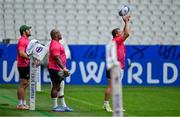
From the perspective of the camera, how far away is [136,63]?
23062 mm

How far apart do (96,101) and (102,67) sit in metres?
6.03

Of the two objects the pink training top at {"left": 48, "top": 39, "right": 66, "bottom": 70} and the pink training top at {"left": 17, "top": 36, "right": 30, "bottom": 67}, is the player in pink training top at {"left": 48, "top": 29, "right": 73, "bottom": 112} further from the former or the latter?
the pink training top at {"left": 17, "top": 36, "right": 30, "bottom": 67}

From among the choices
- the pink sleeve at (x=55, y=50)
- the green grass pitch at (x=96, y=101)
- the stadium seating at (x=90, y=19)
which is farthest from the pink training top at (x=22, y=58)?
the stadium seating at (x=90, y=19)

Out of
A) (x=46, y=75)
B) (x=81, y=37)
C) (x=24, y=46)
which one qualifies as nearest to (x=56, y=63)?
(x=24, y=46)

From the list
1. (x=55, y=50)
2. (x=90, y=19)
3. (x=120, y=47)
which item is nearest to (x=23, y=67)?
(x=55, y=50)

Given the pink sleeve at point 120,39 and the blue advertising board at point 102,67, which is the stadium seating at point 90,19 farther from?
the pink sleeve at point 120,39

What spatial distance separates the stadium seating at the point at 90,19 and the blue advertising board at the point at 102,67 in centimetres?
274

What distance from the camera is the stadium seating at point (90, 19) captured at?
84.6ft

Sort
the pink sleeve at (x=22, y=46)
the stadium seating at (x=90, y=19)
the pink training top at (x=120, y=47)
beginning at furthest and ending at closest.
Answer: the stadium seating at (x=90, y=19)
the pink sleeve at (x=22, y=46)
the pink training top at (x=120, y=47)

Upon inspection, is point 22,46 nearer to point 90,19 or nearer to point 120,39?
point 120,39

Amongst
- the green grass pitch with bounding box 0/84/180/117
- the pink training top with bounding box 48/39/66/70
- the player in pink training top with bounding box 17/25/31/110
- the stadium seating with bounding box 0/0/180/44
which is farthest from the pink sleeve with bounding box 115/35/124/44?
the stadium seating with bounding box 0/0/180/44

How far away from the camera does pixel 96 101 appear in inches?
661

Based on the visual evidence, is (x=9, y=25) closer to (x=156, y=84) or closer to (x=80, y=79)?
(x=80, y=79)

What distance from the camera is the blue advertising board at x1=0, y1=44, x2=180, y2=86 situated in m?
22.4
